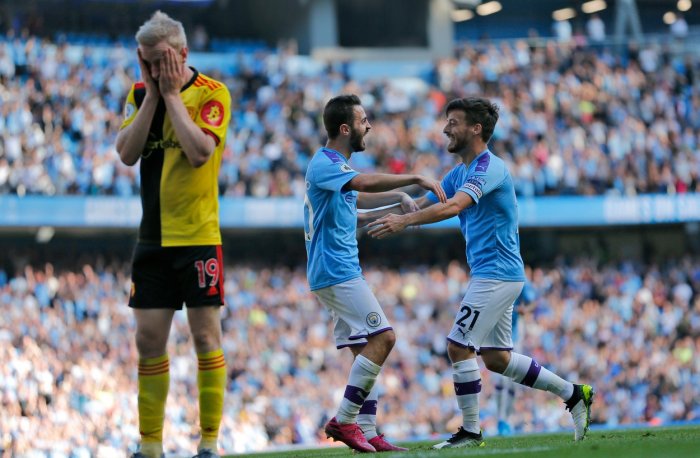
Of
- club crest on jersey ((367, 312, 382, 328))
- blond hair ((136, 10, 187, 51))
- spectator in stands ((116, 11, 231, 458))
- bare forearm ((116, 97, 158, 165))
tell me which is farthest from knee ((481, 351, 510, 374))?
blond hair ((136, 10, 187, 51))

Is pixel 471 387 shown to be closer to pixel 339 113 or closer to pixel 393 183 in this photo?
pixel 393 183

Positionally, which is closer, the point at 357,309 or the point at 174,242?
the point at 174,242

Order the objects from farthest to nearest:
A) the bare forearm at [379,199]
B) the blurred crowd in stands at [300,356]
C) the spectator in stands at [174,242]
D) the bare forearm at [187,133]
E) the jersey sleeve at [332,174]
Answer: the blurred crowd in stands at [300,356] < the bare forearm at [379,199] < the jersey sleeve at [332,174] < the spectator in stands at [174,242] < the bare forearm at [187,133]

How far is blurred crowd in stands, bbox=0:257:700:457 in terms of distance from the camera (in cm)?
1856

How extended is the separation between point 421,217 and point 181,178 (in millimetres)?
1770

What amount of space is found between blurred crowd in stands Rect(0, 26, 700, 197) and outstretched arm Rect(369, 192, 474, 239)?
1605 cm

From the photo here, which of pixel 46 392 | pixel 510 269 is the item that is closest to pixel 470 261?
pixel 510 269

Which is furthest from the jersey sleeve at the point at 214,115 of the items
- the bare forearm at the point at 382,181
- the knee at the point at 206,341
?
the bare forearm at the point at 382,181

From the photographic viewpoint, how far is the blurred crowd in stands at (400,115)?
23.0 metres

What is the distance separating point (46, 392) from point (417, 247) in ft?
36.4

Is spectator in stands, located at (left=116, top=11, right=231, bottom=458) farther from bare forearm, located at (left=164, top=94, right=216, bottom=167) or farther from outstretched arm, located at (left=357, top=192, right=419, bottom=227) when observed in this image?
outstretched arm, located at (left=357, top=192, right=419, bottom=227)

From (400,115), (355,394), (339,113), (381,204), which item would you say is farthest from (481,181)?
(400,115)

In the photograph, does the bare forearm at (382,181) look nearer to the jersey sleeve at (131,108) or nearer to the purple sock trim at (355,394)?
the purple sock trim at (355,394)

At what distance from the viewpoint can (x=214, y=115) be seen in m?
6.30
